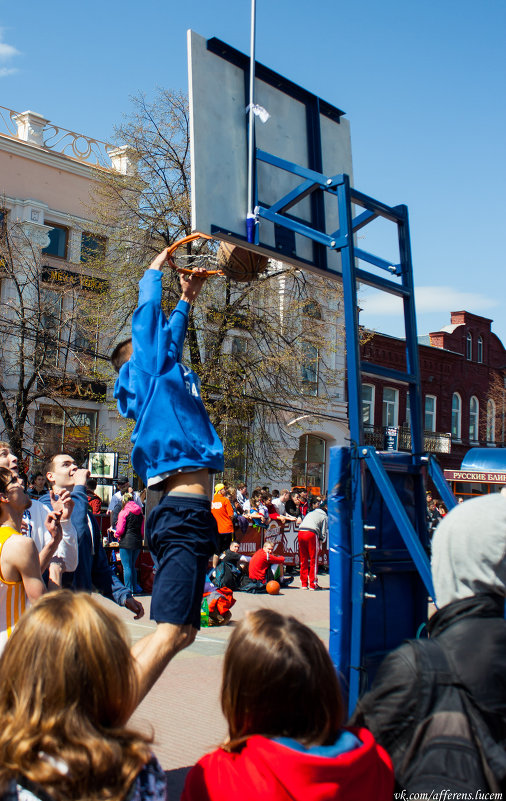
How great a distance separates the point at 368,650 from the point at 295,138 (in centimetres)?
376

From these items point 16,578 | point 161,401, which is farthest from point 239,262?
point 16,578

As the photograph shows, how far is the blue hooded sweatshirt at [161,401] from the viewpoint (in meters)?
3.56

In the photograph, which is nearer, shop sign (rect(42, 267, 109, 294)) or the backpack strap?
the backpack strap

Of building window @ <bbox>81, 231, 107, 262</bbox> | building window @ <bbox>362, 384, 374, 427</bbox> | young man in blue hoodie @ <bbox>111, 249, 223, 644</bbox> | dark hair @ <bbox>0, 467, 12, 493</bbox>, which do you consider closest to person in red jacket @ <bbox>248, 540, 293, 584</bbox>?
dark hair @ <bbox>0, 467, 12, 493</bbox>

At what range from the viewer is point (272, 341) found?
21.6 meters

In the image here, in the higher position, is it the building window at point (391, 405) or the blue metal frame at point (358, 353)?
Answer: the building window at point (391, 405)

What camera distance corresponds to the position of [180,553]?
3.39 meters

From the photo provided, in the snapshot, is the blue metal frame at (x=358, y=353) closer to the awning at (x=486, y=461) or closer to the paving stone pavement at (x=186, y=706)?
the paving stone pavement at (x=186, y=706)

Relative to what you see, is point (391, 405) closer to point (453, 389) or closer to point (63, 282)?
point (453, 389)

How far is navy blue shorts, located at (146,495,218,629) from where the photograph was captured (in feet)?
10.8

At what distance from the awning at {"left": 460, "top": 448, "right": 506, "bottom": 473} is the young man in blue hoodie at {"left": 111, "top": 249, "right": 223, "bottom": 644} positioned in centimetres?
2445

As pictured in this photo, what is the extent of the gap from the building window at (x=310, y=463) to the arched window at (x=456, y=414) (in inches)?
456

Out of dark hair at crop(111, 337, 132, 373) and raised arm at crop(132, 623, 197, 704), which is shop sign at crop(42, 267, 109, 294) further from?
raised arm at crop(132, 623, 197, 704)

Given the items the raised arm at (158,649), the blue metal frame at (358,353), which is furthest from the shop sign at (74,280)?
the raised arm at (158,649)
